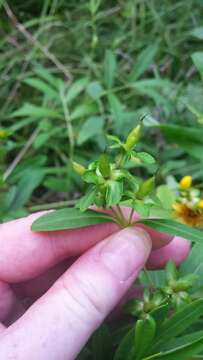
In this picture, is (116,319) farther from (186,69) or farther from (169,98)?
(186,69)

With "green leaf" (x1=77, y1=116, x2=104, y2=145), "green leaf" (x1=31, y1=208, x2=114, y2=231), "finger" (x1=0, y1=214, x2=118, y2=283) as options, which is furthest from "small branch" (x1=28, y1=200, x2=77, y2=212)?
"green leaf" (x1=31, y1=208, x2=114, y2=231)

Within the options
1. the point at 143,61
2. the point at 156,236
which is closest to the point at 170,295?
the point at 156,236

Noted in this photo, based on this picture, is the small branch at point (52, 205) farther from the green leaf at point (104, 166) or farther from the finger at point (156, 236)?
the green leaf at point (104, 166)

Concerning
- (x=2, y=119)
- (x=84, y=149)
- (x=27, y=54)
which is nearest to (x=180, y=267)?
(x=84, y=149)

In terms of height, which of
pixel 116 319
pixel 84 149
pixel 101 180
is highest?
pixel 101 180

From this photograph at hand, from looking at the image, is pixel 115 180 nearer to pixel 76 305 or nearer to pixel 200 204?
pixel 76 305
